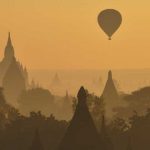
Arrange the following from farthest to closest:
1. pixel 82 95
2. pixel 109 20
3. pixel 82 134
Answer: pixel 109 20
pixel 82 95
pixel 82 134

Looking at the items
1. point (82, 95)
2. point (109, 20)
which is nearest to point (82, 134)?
point (82, 95)

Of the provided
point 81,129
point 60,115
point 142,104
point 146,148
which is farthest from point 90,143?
point 60,115

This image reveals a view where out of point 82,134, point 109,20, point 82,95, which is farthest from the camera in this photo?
point 109,20

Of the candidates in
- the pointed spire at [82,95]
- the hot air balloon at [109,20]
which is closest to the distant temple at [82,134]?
the pointed spire at [82,95]

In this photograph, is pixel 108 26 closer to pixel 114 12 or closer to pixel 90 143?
pixel 114 12

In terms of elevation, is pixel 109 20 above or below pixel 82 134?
above

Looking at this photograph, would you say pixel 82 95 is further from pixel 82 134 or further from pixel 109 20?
pixel 109 20

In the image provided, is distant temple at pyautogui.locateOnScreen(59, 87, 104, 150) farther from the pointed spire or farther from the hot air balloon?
the hot air balloon

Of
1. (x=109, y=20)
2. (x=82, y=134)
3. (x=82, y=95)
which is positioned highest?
(x=109, y=20)
